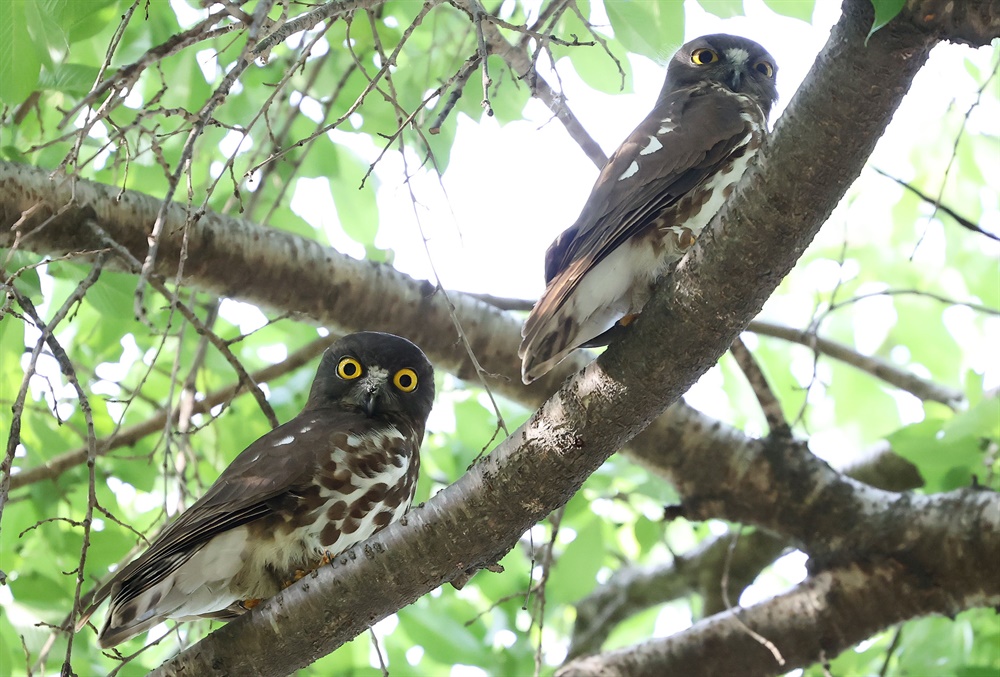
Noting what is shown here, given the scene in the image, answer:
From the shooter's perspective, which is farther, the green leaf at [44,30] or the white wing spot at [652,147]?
the white wing spot at [652,147]

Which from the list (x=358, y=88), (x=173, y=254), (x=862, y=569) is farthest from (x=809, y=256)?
(x=173, y=254)

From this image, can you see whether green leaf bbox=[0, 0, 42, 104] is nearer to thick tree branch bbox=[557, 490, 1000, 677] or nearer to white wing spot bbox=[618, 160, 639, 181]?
white wing spot bbox=[618, 160, 639, 181]

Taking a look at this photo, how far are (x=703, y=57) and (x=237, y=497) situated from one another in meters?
3.31

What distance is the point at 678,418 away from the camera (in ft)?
14.5

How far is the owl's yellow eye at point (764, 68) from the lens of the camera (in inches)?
194

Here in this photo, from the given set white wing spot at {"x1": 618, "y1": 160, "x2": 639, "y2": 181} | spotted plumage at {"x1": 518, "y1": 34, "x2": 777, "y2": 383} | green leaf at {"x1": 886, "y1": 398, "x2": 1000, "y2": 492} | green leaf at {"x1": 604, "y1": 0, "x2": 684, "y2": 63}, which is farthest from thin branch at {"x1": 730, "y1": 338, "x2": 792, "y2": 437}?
green leaf at {"x1": 604, "y1": 0, "x2": 684, "y2": 63}

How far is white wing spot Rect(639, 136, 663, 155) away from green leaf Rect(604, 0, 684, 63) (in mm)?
304

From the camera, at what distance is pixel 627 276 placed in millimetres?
3475

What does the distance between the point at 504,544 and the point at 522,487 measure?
23cm

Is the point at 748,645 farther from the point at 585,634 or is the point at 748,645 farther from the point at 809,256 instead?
the point at 809,256

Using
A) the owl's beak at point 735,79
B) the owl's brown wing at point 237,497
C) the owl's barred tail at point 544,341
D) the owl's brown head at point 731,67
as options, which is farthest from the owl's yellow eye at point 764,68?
the owl's brown wing at point 237,497

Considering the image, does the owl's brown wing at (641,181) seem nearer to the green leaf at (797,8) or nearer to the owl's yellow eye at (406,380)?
the green leaf at (797,8)

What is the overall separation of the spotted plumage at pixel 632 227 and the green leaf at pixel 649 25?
0.35 meters

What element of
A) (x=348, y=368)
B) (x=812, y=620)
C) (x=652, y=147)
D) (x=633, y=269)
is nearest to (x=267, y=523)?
(x=348, y=368)
